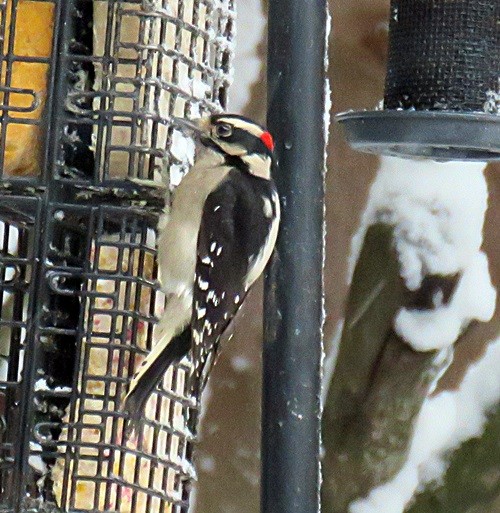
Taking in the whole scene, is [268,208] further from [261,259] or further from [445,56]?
[445,56]

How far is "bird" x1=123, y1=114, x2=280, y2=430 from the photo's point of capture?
12.0ft

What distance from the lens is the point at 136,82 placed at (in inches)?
141

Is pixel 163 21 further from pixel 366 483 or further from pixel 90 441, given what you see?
pixel 366 483

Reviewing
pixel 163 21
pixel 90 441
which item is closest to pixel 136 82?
pixel 163 21

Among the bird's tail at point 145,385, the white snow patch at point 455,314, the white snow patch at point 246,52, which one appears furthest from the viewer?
the white snow patch at point 455,314

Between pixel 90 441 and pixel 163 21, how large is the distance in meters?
0.97

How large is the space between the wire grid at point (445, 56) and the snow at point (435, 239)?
4.46 feet

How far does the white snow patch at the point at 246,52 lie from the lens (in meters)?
5.04

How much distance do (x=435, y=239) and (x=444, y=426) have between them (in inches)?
24.8

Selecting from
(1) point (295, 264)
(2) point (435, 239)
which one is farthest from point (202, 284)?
(2) point (435, 239)

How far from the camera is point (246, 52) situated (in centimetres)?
510

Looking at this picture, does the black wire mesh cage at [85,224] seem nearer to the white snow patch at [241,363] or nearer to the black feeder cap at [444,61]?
the black feeder cap at [444,61]

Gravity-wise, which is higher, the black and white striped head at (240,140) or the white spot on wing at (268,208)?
the black and white striped head at (240,140)

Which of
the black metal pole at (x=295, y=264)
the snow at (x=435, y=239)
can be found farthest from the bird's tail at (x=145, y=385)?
the snow at (x=435, y=239)
